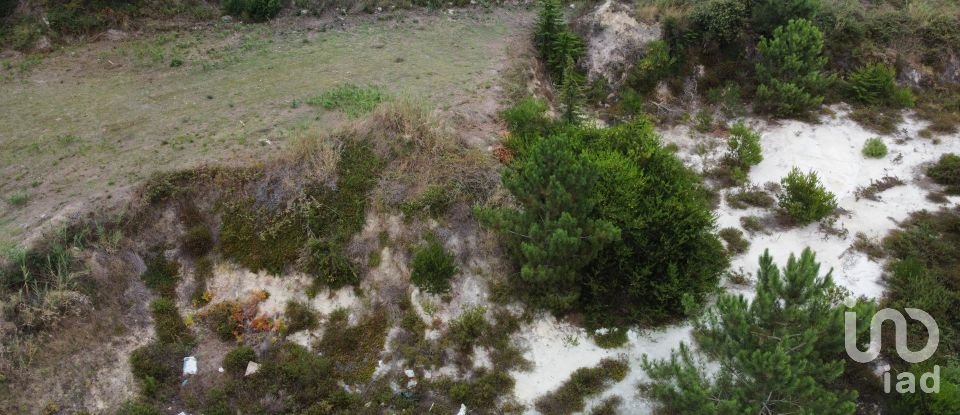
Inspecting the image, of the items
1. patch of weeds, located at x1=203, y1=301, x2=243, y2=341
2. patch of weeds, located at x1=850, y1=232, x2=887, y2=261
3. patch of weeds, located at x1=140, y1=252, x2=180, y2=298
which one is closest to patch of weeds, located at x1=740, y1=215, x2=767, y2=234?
patch of weeds, located at x1=850, y1=232, x2=887, y2=261

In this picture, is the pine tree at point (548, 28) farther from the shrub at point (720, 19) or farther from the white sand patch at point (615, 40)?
the shrub at point (720, 19)

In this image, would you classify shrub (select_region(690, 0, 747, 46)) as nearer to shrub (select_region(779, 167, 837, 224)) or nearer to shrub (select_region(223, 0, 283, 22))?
shrub (select_region(779, 167, 837, 224))

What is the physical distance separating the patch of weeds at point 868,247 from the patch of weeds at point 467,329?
771 cm

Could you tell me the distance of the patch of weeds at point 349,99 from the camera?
14656 mm

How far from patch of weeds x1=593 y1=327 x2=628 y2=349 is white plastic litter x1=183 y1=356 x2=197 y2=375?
275 inches

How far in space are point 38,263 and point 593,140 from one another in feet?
34.3

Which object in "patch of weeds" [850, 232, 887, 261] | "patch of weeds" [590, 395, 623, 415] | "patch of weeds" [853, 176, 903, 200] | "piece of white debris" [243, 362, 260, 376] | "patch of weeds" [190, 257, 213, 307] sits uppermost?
"patch of weeds" [853, 176, 903, 200]

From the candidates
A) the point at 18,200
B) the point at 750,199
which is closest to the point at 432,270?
the point at 750,199

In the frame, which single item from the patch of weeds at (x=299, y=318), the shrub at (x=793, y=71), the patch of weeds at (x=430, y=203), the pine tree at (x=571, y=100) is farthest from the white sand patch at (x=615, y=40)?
the patch of weeds at (x=299, y=318)

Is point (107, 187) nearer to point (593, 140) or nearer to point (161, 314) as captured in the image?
point (161, 314)

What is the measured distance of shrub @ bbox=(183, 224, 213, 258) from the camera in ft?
38.7

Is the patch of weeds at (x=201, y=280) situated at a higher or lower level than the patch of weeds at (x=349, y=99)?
lower

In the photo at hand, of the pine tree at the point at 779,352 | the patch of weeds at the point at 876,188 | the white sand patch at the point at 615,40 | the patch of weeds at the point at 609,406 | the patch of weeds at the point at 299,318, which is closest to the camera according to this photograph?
the pine tree at the point at 779,352

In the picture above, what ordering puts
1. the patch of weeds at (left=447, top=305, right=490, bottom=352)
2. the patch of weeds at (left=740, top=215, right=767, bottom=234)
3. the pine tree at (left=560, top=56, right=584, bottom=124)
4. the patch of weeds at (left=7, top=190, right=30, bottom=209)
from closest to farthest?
the patch of weeds at (left=447, top=305, right=490, bottom=352) → the patch of weeds at (left=7, top=190, right=30, bottom=209) → the patch of weeds at (left=740, top=215, right=767, bottom=234) → the pine tree at (left=560, top=56, right=584, bottom=124)
